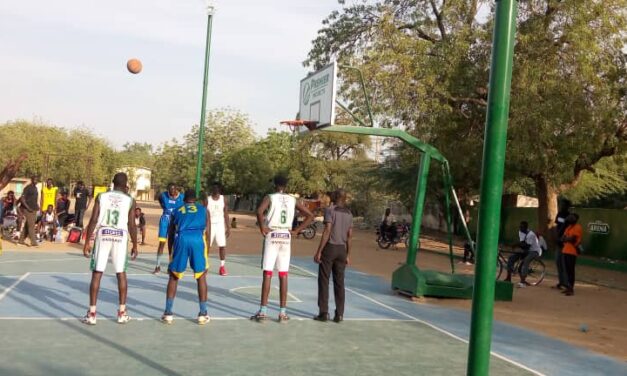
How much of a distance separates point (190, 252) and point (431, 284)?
5413mm

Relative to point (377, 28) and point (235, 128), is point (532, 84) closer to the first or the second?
point (377, 28)

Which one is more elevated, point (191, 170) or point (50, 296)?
point (191, 170)

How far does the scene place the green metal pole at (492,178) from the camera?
9.75ft

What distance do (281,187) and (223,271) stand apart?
500 cm

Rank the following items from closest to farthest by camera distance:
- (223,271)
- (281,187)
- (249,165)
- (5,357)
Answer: (5,357) → (281,187) → (223,271) → (249,165)

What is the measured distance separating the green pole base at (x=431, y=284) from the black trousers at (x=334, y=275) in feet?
10.3

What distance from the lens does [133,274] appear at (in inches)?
489

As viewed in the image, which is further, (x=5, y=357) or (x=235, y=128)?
(x=235, y=128)

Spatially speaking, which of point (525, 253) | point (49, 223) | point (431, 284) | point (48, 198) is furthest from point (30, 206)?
point (525, 253)

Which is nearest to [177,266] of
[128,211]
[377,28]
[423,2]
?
[128,211]

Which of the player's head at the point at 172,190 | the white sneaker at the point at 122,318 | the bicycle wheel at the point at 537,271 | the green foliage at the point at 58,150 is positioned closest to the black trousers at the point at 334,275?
the white sneaker at the point at 122,318

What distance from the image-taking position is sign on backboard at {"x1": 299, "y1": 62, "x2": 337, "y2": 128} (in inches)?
476

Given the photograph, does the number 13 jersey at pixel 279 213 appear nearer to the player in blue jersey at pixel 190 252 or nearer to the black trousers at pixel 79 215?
the player in blue jersey at pixel 190 252

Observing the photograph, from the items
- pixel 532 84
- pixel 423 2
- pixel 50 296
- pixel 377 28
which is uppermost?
pixel 423 2
